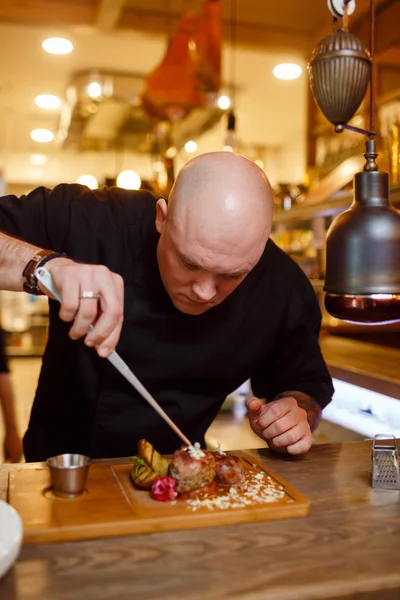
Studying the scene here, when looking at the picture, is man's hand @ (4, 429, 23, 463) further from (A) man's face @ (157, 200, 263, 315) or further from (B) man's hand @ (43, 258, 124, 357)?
(B) man's hand @ (43, 258, 124, 357)

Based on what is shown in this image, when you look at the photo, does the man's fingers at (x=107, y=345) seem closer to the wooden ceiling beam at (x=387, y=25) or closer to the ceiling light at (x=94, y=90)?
the wooden ceiling beam at (x=387, y=25)

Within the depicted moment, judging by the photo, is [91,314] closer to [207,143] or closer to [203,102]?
[203,102]

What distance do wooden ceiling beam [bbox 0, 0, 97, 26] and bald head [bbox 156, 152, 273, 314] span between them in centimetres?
330

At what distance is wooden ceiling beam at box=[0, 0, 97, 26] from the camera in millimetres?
4219

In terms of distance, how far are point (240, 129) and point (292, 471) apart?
766 centimetres

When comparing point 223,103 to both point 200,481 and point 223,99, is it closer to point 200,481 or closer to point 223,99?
point 223,99

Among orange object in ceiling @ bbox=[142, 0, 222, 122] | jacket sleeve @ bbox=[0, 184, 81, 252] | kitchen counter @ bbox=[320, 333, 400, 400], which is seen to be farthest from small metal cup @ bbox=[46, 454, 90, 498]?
orange object in ceiling @ bbox=[142, 0, 222, 122]

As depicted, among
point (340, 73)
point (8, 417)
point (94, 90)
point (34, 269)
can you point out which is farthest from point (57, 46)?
point (34, 269)

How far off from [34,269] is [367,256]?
684mm

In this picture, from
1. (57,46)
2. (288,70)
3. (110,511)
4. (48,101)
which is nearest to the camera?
(110,511)

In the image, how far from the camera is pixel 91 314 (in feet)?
3.91

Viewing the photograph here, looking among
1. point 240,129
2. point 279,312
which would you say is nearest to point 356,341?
point 279,312

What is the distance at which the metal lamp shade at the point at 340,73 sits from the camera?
143 centimetres

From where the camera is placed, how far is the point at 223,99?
411cm
